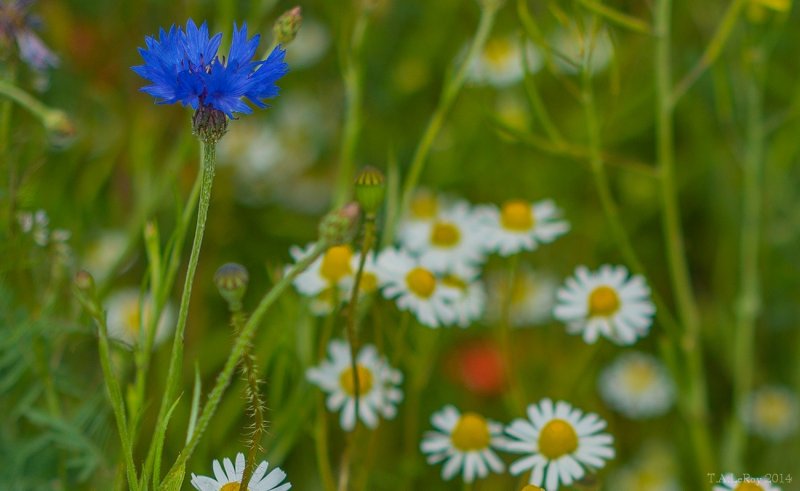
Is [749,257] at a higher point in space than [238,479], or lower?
higher

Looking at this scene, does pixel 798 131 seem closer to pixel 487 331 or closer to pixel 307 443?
pixel 487 331

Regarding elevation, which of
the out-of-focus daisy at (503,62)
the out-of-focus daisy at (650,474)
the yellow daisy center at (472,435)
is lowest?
the yellow daisy center at (472,435)

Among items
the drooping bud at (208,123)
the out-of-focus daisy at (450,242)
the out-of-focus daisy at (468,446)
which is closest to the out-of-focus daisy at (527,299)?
the out-of-focus daisy at (450,242)

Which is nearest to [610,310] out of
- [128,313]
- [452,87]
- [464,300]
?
[464,300]

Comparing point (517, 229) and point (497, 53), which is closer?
point (517, 229)

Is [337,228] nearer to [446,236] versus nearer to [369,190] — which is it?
[369,190]

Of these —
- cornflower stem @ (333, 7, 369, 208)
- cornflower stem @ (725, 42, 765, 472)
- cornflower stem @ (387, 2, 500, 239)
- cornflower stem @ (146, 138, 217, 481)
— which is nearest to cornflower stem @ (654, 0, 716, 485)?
cornflower stem @ (725, 42, 765, 472)

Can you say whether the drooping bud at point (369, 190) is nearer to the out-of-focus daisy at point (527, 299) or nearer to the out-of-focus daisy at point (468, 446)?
the out-of-focus daisy at point (468, 446)
